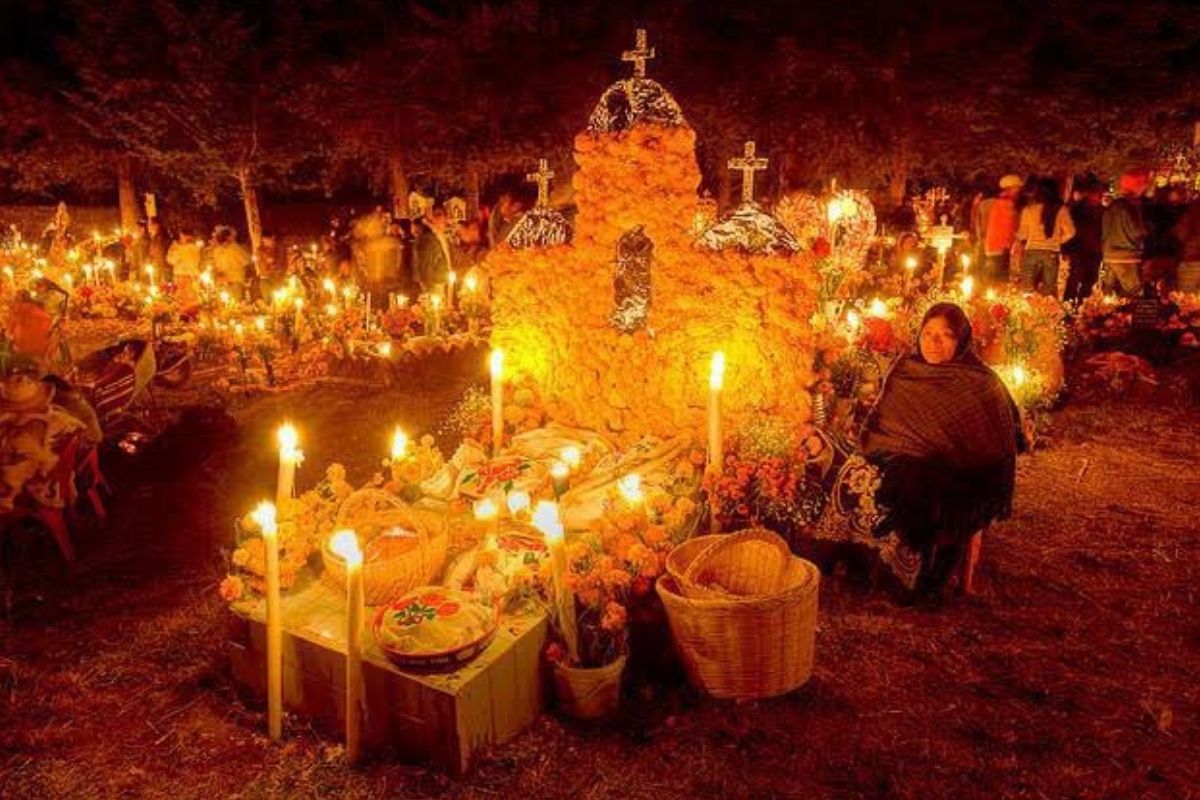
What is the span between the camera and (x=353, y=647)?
3.79 meters

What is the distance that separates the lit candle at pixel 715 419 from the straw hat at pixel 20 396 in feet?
14.0

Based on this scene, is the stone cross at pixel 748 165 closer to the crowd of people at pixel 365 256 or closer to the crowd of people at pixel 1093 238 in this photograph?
the crowd of people at pixel 365 256

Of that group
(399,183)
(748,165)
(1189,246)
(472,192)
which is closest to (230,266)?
(399,183)

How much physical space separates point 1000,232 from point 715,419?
933cm

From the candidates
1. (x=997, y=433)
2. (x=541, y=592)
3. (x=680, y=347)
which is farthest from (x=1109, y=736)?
(x=680, y=347)

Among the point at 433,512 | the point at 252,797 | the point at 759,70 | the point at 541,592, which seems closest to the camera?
the point at 252,797

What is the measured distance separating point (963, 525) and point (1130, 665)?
106cm

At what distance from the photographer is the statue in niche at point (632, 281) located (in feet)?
20.5

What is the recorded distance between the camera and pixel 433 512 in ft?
17.7

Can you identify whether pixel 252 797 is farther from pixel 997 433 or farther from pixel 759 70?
pixel 759 70

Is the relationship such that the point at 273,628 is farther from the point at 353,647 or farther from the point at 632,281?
the point at 632,281

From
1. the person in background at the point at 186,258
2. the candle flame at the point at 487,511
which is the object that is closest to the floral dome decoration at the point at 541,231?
the candle flame at the point at 487,511

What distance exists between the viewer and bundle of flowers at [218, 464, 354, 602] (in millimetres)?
4469

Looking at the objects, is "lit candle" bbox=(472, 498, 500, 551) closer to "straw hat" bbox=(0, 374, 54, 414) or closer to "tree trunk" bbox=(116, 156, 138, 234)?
"straw hat" bbox=(0, 374, 54, 414)
